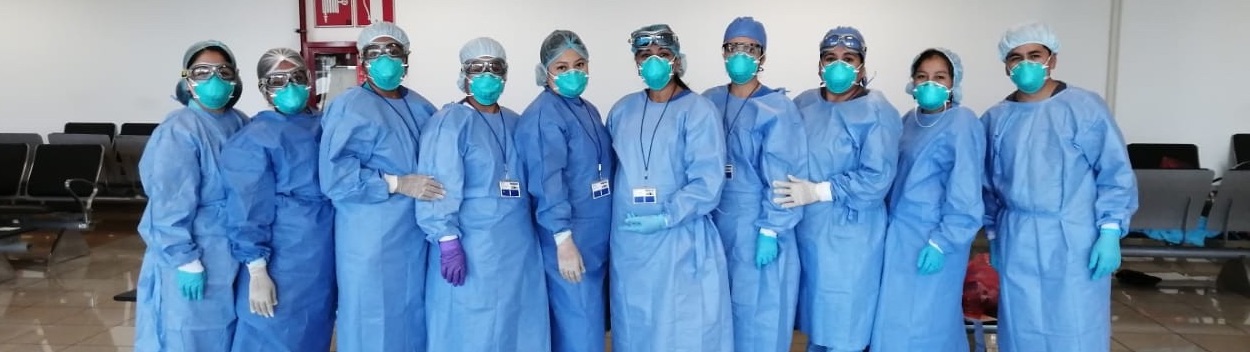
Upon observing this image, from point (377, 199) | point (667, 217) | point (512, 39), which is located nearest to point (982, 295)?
point (667, 217)

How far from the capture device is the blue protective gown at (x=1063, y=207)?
7.49 feet

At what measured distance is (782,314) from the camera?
237cm

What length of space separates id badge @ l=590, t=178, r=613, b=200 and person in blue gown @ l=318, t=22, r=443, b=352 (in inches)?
18.5

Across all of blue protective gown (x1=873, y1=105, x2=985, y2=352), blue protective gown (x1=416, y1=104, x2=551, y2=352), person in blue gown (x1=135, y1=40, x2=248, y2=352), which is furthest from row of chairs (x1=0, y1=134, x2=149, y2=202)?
blue protective gown (x1=873, y1=105, x2=985, y2=352)

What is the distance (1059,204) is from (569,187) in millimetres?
1472

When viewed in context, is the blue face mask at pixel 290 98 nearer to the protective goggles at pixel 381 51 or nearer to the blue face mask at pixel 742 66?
the protective goggles at pixel 381 51

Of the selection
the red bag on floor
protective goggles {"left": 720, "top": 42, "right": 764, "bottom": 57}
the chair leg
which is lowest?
the chair leg

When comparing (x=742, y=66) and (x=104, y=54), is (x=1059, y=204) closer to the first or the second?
(x=742, y=66)

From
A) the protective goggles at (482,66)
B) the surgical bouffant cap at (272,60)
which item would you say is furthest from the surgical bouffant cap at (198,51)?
the protective goggles at (482,66)

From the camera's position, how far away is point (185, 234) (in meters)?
2.13

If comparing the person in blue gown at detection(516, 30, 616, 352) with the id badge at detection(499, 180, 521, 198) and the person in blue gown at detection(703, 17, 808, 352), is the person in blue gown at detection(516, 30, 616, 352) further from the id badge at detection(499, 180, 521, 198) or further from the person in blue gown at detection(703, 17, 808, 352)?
the person in blue gown at detection(703, 17, 808, 352)

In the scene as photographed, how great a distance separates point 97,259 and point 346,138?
4.18 metres

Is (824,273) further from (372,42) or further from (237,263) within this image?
(237,263)

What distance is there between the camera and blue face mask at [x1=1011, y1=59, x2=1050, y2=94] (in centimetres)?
235
